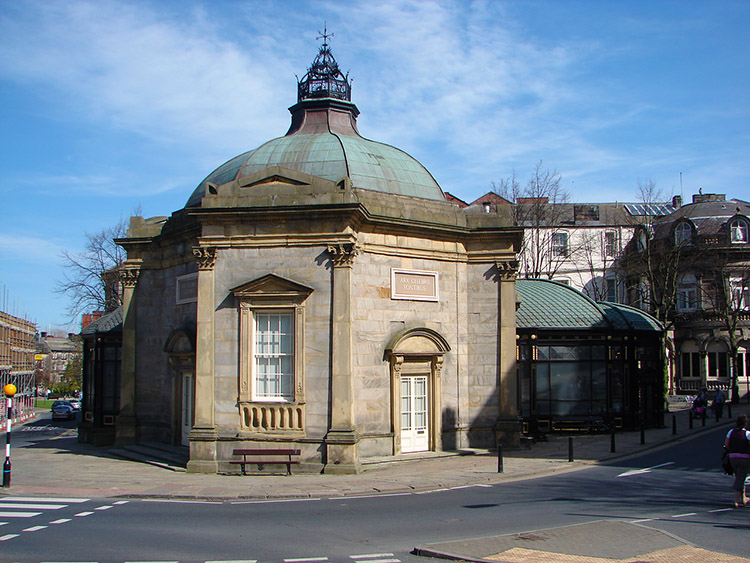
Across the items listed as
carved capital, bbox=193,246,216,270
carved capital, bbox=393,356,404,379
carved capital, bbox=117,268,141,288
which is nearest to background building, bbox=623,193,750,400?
carved capital, bbox=393,356,404,379

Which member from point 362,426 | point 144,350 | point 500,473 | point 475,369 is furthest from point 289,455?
point 144,350

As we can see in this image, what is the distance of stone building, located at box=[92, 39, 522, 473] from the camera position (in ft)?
63.2

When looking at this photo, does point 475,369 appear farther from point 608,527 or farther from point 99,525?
point 99,525

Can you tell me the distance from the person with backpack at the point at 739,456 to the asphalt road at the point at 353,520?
14.5 inches

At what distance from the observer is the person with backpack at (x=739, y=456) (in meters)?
13.0

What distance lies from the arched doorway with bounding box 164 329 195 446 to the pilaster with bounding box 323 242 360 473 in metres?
5.93

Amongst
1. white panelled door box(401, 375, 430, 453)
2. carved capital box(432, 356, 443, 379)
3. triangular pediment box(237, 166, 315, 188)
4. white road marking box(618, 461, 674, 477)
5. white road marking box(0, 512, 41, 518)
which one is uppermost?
triangular pediment box(237, 166, 315, 188)

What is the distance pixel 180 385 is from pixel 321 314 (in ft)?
21.6

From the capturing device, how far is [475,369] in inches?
899

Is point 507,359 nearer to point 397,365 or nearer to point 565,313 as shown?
point 397,365

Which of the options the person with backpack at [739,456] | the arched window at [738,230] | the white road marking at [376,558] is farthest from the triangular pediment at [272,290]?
the arched window at [738,230]

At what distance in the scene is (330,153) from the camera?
2333 cm

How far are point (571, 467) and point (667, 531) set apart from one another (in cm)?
861

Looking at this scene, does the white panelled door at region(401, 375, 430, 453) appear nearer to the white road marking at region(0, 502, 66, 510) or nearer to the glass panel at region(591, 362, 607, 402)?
the glass panel at region(591, 362, 607, 402)
